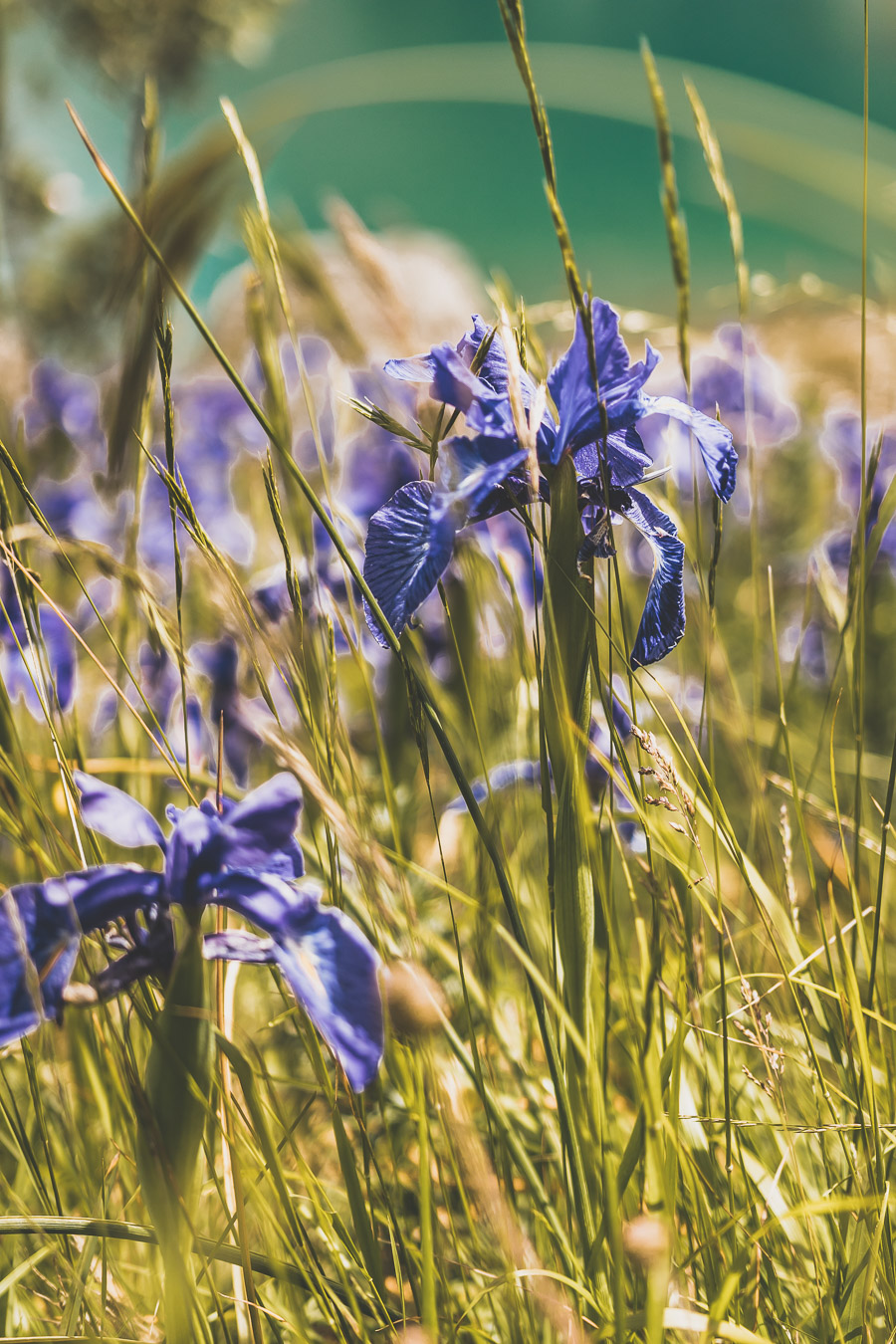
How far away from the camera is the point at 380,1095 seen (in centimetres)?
88

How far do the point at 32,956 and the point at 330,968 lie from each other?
0.66 ft

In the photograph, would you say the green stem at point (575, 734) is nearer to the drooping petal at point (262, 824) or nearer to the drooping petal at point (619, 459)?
the drooping petal at point (619, 459)

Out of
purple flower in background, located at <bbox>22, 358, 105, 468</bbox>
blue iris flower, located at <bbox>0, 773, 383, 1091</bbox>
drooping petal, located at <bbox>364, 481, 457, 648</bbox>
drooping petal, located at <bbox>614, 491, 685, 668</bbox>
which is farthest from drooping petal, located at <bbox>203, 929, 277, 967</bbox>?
purple flower in background, located at <bbox>22, 358, 105, 468</bbox>

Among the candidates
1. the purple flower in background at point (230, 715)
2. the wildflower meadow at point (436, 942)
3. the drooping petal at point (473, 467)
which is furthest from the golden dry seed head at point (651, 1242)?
the purple flower in background at point (230, 715)

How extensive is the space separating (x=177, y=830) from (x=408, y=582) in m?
0.25

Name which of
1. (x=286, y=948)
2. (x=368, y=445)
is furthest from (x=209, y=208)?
(x=368, y=445)

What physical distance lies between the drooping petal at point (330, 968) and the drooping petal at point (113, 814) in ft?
0.32

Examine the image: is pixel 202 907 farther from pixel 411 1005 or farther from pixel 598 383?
pixel 598 383

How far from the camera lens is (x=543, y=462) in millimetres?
754

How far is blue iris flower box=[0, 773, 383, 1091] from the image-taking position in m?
0.54

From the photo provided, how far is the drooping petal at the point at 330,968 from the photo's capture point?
0.54 meters

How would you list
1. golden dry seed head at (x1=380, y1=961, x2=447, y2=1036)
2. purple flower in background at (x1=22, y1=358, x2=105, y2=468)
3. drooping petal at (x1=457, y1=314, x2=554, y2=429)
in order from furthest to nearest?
purple flower in background at (x1=22, y1=358, x2=105, y2=468) < drooping petal at (x1=457, y1=314, x2=554, y2=429) < golden dry seed head at (x1=380, y1=961, x2=447, y2=1036)

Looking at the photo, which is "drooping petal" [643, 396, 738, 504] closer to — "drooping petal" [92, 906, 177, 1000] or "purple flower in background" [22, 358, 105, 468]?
"drooping petal" [92, 906, 177, 1000]

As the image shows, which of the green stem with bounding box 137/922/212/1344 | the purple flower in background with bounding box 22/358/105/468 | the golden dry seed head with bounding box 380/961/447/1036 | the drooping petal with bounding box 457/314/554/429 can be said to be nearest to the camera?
the golden dry seed head with bounding box 380/961/447/1036
